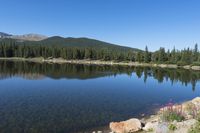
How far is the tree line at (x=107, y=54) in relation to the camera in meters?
138

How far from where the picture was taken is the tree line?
452 feet

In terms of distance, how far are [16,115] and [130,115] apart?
12.2m

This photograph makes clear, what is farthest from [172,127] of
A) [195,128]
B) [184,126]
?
[195,128]

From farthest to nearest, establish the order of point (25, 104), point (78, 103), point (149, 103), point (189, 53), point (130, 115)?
1. point (189, 53)
2. point (149, 103)
3. point (78, 103)
4. point (25, 104)
5. point (130, 115)

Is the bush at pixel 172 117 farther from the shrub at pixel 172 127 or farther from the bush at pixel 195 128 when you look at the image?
the bush at pixel 195 128

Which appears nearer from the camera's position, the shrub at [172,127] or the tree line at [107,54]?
the shrub at [172,127]

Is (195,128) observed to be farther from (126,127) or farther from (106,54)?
(106,54)

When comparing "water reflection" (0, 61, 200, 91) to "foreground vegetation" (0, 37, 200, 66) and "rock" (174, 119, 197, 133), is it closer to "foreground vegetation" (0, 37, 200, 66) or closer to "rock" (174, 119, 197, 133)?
"rock" (174, 119, 197, 133)

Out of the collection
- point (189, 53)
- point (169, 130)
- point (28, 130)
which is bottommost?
point (28, 130)

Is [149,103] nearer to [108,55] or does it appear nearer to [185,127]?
[185,127]

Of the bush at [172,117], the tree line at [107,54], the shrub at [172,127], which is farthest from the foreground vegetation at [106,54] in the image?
the shrub at [172,127]

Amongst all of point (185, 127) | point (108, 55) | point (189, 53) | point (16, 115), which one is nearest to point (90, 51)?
point (108, 55)

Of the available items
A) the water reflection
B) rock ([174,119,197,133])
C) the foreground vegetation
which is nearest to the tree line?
the foreground vegetation

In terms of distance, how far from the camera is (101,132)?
19.2 metres
